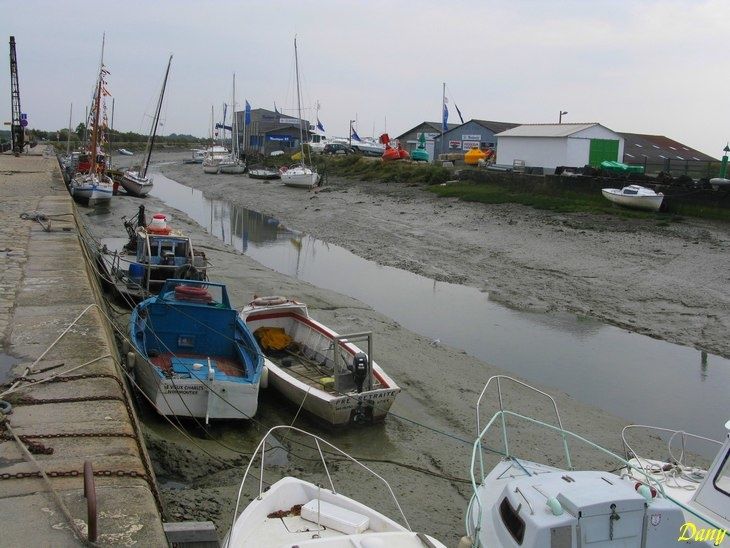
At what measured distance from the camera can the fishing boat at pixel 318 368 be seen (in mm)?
11398

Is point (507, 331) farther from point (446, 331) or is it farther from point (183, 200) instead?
point (183, 200)

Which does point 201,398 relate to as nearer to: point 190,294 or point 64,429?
point 190,294

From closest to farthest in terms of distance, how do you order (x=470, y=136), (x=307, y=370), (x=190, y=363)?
1. (x=190, y=363)
2. (x=307, y=370)
3. (x=470, y=136)

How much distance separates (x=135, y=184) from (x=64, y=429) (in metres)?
42.6

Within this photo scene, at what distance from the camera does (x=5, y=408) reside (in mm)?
7547

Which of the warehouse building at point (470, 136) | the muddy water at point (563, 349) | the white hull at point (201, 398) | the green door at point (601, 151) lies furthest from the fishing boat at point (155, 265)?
the warehouse building at point (470, 136)

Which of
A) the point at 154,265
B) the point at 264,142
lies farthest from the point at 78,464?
the point at 264,142

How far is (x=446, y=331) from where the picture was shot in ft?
60.7

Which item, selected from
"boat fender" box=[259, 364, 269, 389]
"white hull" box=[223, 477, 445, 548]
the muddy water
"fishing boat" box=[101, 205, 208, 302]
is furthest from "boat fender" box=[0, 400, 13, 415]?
the muddy water

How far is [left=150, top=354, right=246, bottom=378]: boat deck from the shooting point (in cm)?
1161

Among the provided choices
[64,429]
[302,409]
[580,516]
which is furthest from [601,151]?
[64,429]

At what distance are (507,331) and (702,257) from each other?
9.67 metres

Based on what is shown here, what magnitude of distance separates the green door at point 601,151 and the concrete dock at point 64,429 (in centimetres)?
3545

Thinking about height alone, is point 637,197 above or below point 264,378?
above
